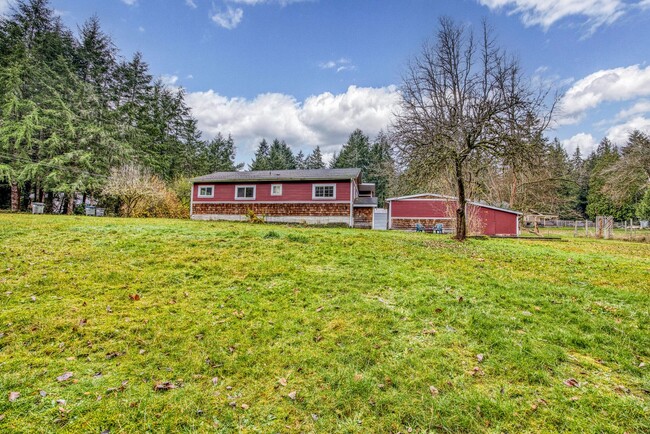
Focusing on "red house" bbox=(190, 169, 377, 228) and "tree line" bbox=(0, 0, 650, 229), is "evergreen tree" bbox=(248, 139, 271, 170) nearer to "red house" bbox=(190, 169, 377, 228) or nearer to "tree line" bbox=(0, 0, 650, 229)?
"tree line" bbox=(0, 0, 650, 229)

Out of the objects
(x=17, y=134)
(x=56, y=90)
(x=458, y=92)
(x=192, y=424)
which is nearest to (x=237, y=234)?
(x=192, y=424)

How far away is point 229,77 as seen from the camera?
18.2 metres

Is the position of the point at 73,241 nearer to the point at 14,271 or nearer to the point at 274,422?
the point at 14,271

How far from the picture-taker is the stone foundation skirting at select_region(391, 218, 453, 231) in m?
22.7

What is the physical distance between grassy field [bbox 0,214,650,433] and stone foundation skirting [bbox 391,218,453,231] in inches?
644

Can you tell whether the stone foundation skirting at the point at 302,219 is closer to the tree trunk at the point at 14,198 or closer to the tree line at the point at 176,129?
the tree line at the point at 176,129

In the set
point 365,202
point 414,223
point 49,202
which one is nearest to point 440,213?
point 414,223

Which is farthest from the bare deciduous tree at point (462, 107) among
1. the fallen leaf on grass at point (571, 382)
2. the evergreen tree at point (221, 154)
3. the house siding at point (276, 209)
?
the evergreen tree at point (221, 154)

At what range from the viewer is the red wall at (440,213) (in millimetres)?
22297

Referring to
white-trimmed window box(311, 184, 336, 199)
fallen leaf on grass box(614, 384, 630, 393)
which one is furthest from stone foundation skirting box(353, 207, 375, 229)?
fallen leaf on grass box(614, 384, 630, 393)

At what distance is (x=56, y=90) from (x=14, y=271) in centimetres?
2740

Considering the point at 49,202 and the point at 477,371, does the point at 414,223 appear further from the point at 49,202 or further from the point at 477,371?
the point at 49,202

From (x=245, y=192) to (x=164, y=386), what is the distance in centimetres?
1984

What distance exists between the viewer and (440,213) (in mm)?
22812
